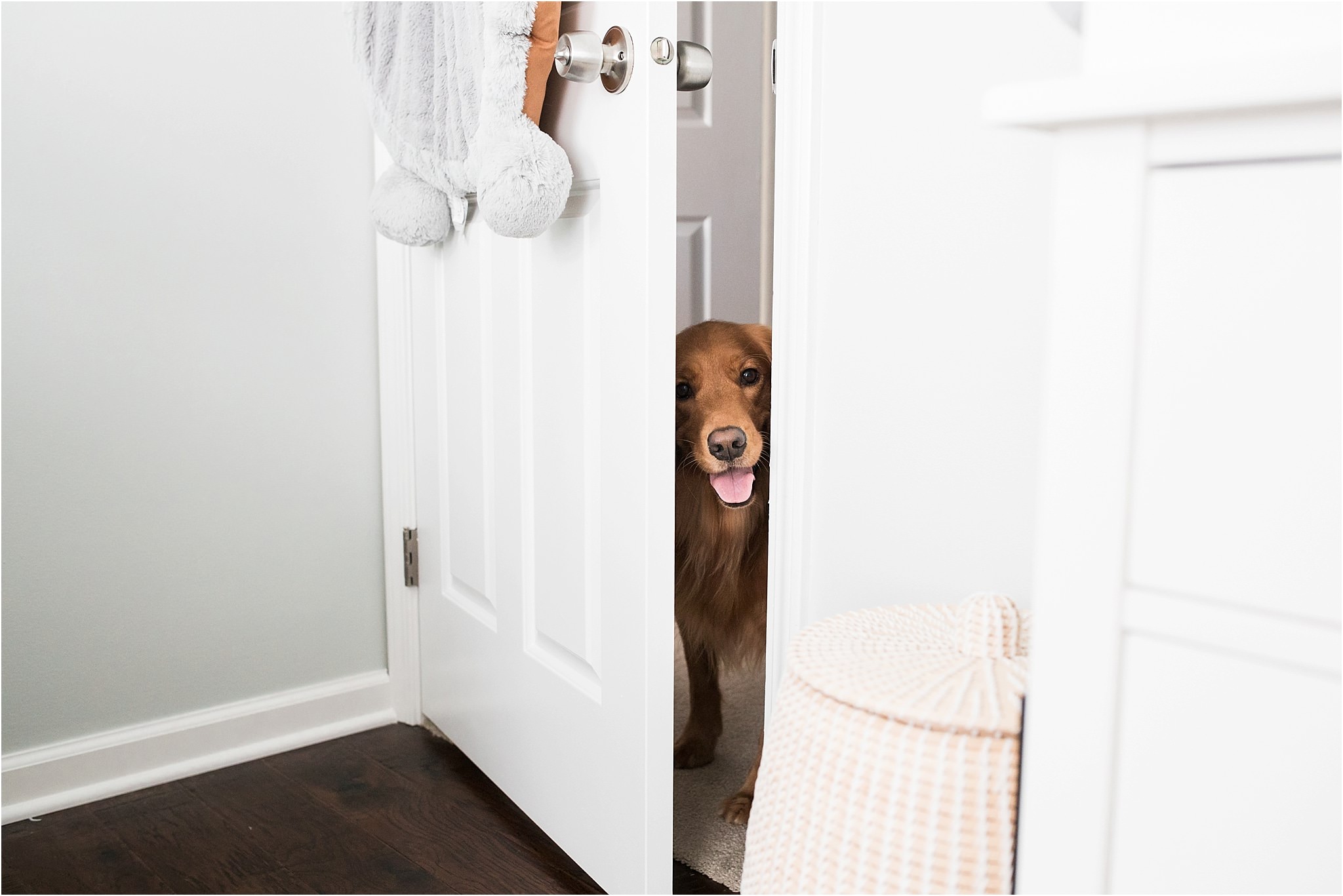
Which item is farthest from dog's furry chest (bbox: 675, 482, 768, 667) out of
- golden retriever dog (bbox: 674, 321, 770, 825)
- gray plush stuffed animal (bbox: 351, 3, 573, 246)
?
gray plush stuffed animal (bbox: 351, 3, 573, 246)

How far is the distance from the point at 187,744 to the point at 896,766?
4.77 ft

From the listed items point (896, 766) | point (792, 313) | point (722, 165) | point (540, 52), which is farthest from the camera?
point (722, 165)

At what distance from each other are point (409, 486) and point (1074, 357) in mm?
1480

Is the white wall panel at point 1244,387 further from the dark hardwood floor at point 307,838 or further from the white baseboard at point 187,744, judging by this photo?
the white baseboard at point 187,744

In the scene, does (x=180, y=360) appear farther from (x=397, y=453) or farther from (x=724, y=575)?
(x=724, y=575)

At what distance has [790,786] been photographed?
2.06 feet

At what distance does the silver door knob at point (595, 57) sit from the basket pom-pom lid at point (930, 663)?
0.64 m

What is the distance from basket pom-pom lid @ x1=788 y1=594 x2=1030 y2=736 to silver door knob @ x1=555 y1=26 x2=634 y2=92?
2.09ft

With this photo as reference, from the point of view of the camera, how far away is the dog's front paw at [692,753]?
64.9 inches

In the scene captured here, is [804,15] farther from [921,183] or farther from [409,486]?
[409,486]

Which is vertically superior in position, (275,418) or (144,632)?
(275,418)

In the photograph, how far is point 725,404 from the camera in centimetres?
138

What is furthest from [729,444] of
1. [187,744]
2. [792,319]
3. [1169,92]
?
[187,744]

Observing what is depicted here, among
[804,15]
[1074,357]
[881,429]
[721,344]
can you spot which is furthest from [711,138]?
[1074,357]
